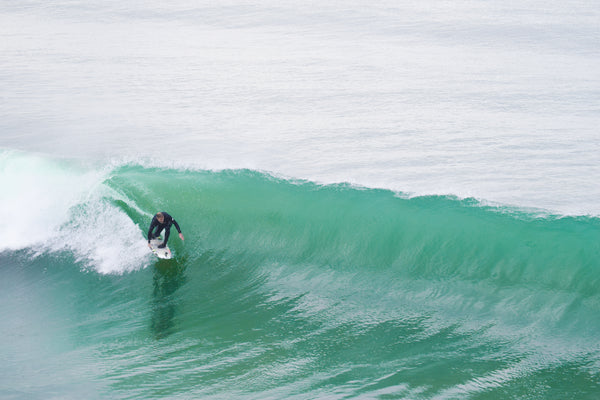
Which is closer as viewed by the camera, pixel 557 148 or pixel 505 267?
pixel 505 267

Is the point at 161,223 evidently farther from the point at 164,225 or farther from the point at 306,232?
the point at 306,232

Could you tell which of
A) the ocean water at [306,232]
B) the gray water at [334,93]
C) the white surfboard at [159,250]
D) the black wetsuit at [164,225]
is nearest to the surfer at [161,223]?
the black wetsuit at [164,225]

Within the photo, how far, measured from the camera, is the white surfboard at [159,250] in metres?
10.0

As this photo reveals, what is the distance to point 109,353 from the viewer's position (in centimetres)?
828

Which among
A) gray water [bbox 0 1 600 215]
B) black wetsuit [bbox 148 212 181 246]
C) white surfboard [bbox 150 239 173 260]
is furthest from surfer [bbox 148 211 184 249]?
gray water [bbox 0 1 600 215]

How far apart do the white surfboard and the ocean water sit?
20 cm

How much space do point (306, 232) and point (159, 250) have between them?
2765 millimetres

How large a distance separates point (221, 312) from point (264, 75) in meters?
13.8

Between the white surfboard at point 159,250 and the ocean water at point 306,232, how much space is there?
198 millimetres

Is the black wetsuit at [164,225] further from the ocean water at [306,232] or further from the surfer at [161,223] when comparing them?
the ocean water at [306,232]

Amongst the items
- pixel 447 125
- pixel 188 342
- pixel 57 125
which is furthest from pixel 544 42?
pixel 188 342

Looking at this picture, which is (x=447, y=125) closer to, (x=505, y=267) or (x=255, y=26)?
(x=505, y=267)

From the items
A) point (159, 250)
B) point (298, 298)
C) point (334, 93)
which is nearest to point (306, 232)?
point (298, 298)

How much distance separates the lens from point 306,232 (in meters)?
11.1
